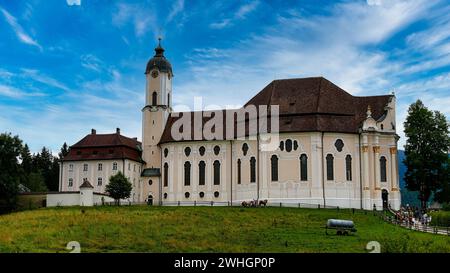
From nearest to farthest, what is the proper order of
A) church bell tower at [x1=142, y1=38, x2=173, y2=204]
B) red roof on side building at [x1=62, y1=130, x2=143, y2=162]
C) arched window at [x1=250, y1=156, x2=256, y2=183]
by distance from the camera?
arched window at [x1=250, y1=156, x2=256, y2=183], red roof on side building at [x1=62, y1=130, x2=143, y2=162], church bell tower at [x1=142, y1=38, x2=173, y2=204]

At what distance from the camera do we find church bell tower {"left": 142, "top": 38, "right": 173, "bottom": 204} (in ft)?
229

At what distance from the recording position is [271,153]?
197 ft

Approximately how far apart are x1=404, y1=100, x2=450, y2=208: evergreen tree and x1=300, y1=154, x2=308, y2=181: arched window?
33.1 ft

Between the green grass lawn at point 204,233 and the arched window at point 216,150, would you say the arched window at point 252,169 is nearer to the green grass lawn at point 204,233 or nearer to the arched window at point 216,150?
the arched window at point 216,150

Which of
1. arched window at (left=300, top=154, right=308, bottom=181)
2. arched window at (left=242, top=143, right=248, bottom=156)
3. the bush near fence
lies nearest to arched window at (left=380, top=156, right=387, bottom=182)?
arched window at (left=300, top=154, right=308, bottom=181)

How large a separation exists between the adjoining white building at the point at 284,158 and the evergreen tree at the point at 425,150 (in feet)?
6.07

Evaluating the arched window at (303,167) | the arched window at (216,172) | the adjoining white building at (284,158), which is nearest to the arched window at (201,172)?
the adjoining white building at (284,158)

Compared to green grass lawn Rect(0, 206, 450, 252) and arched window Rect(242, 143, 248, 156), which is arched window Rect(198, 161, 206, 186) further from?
green grass lawn Rect(0, 206, 450, 252)

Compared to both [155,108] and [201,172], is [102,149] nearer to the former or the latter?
[155,108]

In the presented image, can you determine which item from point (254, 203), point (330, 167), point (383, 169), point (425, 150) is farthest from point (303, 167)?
point (425, 150)

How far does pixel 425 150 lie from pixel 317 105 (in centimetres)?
1160

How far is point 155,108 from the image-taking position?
70.7 metres
